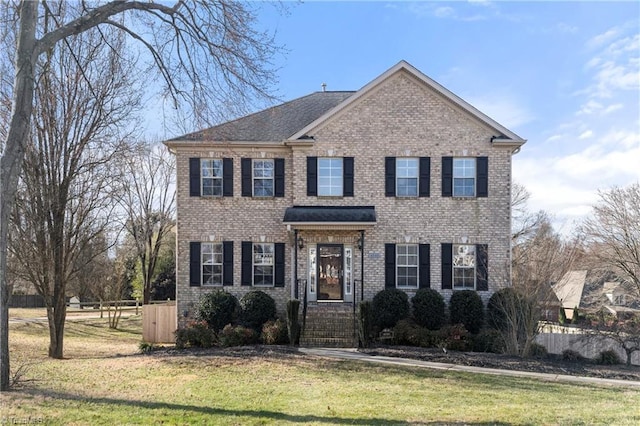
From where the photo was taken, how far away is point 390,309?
16.1m

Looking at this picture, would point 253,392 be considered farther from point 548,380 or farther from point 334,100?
point 334,100

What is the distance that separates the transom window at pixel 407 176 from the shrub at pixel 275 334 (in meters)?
6.57

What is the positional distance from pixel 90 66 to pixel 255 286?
935cm

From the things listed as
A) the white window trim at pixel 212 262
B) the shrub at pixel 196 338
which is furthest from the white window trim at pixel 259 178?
the shrub at pixel 196 338

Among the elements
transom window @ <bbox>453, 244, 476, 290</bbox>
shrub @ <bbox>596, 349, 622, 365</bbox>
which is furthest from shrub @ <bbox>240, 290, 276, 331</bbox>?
shrub @ <bbox>596, 349, 622, 365</bbox>

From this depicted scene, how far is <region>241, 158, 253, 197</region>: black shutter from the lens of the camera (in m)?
17.7

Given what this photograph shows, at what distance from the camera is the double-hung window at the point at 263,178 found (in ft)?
58.2

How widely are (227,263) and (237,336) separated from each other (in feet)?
10.9

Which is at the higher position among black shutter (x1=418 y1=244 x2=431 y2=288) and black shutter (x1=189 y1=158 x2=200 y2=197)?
→ black shutter (x1=189 y1=158 x2=200 y2=197)

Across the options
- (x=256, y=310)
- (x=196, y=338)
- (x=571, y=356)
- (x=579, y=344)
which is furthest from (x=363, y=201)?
(x=579, y=344)

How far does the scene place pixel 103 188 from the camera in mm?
17812

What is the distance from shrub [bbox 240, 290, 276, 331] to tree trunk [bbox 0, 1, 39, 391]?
27.1 feet

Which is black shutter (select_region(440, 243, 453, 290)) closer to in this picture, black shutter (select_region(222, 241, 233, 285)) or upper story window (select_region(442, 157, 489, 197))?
upper story window (select_region(442, 157, 489, 197))

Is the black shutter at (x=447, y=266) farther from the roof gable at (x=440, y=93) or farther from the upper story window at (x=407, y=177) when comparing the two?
the roof gable at (x=440, y=93)
